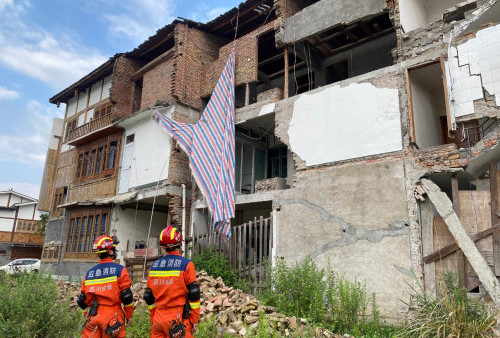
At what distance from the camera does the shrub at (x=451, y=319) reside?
565 centimetres

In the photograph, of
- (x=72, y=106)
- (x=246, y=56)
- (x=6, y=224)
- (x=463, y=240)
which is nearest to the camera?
(x=463, y=240)

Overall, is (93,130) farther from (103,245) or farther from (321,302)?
(321,302)

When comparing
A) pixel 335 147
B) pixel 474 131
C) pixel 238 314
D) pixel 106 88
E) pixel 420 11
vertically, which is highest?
pixel 106 88

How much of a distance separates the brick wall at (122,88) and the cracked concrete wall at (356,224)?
35.9ft

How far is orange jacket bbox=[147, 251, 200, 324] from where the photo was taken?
4.54 metres

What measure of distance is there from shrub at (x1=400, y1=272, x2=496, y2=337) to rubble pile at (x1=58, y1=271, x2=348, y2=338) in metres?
1.42

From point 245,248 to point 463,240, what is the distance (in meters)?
5.63

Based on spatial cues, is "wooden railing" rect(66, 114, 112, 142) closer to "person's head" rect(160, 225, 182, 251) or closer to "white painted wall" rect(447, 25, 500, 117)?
"person's head" rect(160, 225, 182, 251)

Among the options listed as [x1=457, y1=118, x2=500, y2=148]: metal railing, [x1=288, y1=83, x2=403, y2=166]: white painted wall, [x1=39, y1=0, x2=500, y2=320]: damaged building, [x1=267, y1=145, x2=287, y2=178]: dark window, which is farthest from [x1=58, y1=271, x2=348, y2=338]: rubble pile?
[x1=267, y1=145, x2=287, y2=178]: dark window

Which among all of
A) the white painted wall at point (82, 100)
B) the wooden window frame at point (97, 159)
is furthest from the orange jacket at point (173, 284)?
the white painted wall at point (82, 100)

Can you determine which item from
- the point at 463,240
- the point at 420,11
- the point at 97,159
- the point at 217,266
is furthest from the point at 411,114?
the point at 97,159

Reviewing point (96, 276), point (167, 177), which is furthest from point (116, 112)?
point (96, 276)

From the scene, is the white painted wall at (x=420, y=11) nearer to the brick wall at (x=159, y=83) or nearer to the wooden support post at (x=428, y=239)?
the wooden support post at (x=428, y=239)

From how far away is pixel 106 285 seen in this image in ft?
15.9
